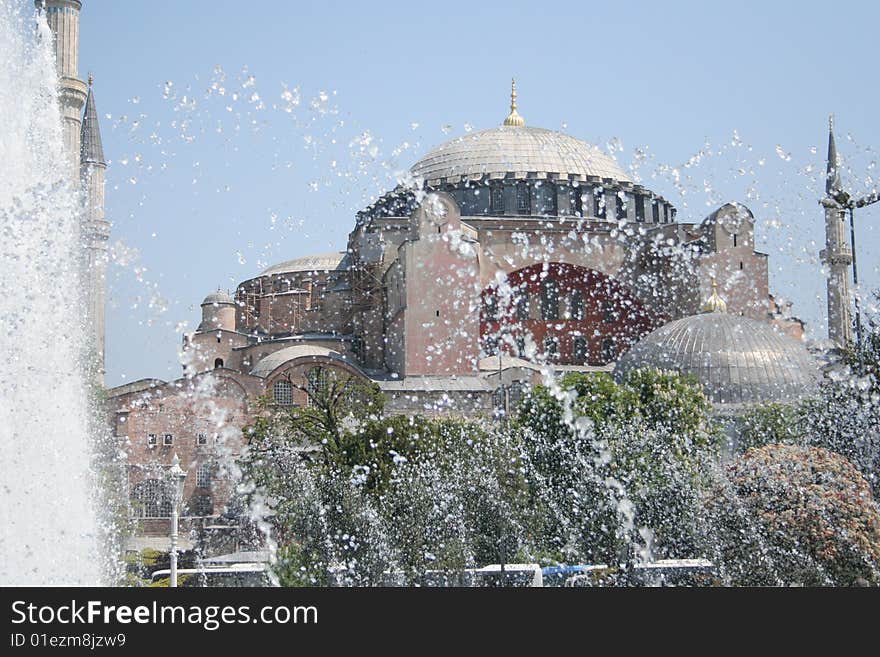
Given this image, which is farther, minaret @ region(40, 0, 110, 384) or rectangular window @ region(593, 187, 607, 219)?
rectangular window @ region(593, 187, 607, 219)

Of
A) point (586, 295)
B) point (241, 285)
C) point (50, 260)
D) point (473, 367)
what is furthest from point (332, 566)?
point (241, 285)

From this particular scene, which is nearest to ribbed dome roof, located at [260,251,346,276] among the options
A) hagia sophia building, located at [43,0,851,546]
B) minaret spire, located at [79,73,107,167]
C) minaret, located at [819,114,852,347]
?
hagia sophia building, located at [43,0,851,546]

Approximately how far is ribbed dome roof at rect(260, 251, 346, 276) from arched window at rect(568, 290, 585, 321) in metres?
8.96

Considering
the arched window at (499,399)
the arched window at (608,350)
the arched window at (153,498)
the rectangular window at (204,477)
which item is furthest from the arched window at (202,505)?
the arched window at (608,350)

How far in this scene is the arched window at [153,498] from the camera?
2923 cm

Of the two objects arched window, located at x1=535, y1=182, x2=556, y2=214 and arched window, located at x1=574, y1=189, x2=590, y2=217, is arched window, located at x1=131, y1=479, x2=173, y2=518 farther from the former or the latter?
arched window, located at x1=574, y1=189, x2=590, y2=217

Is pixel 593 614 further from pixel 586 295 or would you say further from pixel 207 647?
pixel 586 295

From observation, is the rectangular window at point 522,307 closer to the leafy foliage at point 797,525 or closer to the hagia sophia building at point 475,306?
the hagia sophia building at point 475,306

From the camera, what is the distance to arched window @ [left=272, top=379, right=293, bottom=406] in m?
31.1

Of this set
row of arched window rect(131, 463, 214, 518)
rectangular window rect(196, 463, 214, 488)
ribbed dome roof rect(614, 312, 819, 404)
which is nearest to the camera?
ribbed dome roof rect(614, 312, 819, 404)

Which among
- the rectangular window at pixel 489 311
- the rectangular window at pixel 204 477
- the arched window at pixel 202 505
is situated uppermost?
the rectangular window at pixel 489 311

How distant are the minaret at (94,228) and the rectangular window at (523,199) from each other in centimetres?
1216

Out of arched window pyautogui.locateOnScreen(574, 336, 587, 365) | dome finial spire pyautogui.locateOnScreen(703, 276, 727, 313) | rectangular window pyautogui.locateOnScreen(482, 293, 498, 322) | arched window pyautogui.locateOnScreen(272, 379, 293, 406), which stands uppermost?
rectangular window pyautogui.locateOnScreen(482, 293, 498, 322)

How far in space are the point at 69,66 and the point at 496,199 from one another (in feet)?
A: 48.1
